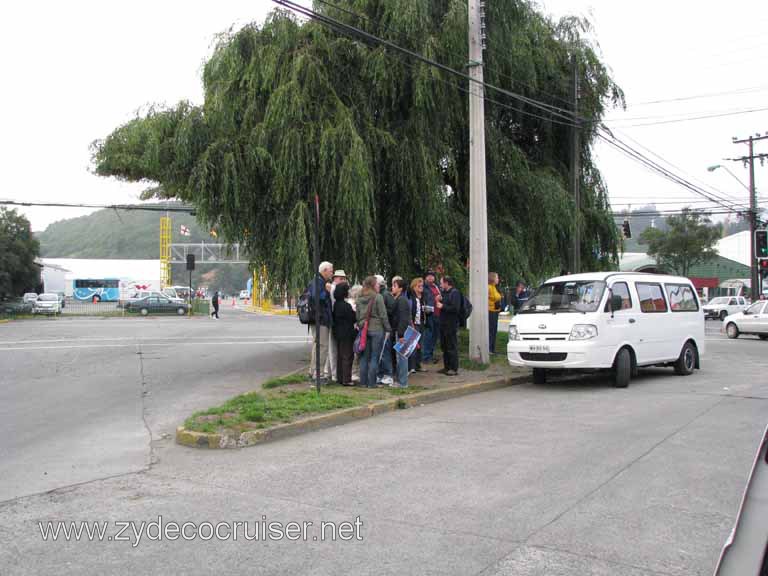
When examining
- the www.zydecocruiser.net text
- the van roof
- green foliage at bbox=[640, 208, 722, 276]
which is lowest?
the www.zydecocruiser.net text

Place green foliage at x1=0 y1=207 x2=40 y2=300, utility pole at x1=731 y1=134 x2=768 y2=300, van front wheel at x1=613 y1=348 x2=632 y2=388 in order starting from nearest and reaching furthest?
van front wheel at x1=613 y1=348 x2=632 y2=388, utility pole at x1=731 y1=134 x2=768 y2=300, green foliage at x1=0 y1=207 x2=40 y2=300

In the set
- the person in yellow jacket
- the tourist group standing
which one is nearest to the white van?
the person in yellow jacket

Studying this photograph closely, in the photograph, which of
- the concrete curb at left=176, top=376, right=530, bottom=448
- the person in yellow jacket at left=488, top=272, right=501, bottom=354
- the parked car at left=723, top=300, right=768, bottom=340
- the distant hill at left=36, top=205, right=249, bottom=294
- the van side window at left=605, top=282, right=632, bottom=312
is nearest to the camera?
the concrete curb at left=176, top=376, right=530, bottom=448

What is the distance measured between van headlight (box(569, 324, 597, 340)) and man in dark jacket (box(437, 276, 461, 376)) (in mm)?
2104

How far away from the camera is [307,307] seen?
11.0 meters

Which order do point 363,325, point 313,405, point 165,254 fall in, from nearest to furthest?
point 313,405 → point 363,325 → point 165,254

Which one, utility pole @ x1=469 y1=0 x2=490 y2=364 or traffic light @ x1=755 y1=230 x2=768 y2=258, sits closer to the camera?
utility pole @ x1=469 y1=0 x2=490 y2=364

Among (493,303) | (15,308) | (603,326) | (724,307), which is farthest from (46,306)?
(724,307)

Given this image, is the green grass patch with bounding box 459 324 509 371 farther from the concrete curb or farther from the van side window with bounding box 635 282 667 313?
the van side window with bounding box 635 282 667 313

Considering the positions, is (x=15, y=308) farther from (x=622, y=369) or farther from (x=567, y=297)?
(x=622, y=369)

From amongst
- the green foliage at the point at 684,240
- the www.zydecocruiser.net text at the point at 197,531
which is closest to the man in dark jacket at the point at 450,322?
the www.zydecocruiser.net text at the point at 197,531

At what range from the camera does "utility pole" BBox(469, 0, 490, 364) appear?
13.6 metres

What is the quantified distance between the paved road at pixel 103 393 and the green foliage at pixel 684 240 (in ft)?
129

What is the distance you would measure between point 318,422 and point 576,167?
11.3m
